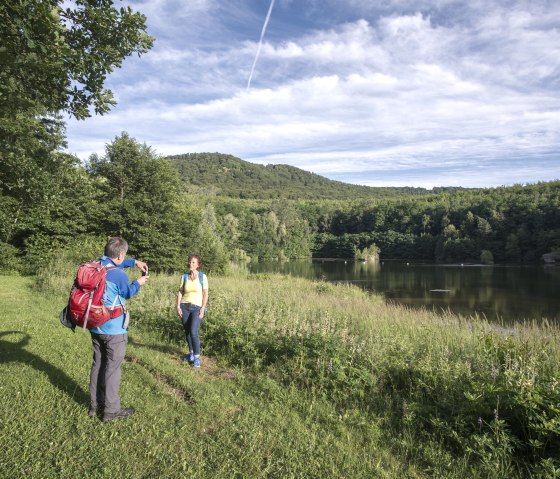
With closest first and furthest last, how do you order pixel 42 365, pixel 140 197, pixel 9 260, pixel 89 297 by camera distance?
1. pixel 89 297
2. pixel 42 365
3. pixel 9 260
4. pixel 140 197

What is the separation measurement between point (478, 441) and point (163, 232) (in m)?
25.4

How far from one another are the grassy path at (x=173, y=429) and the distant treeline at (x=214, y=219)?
8463 millimetres

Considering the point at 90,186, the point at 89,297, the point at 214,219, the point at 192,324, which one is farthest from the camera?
the point at 214,219

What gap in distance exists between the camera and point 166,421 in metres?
3.96

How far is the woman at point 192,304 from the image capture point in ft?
20.4

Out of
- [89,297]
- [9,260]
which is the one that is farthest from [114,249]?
[9,260]

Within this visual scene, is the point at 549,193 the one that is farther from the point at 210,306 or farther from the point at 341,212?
the point at 210,306

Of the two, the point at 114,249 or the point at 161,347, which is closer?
the point at 114,249

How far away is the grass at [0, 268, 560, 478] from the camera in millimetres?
3303

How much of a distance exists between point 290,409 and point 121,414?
179 cm

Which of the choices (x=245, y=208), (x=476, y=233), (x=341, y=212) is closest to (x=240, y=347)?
(x=476, y=233)

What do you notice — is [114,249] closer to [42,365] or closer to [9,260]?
[42,365]

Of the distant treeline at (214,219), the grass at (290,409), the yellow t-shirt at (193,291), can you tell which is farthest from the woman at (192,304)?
the distant treeline at (214,219)

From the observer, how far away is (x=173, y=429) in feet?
12.4
